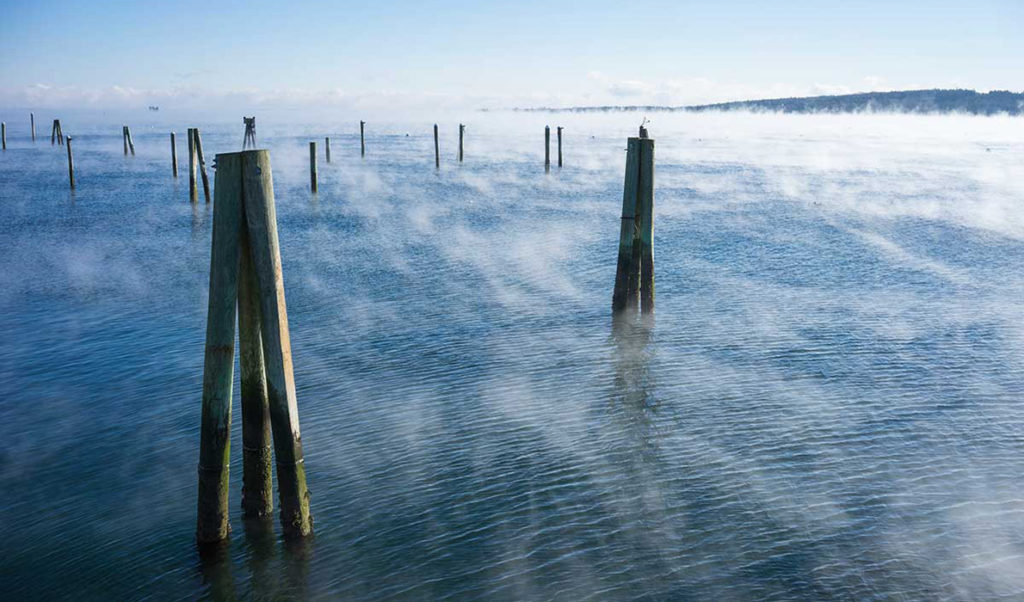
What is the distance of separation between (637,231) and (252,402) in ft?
23.2

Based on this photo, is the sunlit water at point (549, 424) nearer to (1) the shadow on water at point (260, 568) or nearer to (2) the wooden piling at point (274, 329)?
(1) the shadow on water at point (260, 568)

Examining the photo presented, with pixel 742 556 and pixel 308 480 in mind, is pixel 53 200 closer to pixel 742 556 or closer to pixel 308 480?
pixel 308 480

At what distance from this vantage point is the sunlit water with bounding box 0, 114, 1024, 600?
6.00 metres

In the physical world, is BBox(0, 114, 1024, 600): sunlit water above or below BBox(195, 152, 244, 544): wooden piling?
below

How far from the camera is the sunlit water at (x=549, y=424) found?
6004 mm

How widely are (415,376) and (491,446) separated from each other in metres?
2.39

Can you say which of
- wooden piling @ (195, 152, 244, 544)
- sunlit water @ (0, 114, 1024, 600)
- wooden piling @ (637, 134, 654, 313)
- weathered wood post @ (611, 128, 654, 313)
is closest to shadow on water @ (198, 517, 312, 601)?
sunlit water @ (0, 114, 1024, 600)

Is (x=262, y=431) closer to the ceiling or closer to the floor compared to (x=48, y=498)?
closer to the ceiling

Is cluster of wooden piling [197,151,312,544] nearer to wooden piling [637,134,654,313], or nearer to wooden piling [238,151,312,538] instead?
wooden piling [238,151,312,538]

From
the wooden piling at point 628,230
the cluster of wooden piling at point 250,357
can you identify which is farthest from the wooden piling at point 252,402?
the wooden piling at point 628,230

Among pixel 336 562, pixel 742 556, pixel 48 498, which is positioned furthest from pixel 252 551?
pixel 742 556

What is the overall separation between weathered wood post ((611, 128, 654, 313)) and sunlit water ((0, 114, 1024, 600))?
599mm

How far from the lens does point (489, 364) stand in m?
10.5

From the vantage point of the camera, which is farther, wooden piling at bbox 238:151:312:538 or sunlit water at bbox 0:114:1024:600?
sunlit water at bbox 0:114:1024:600
